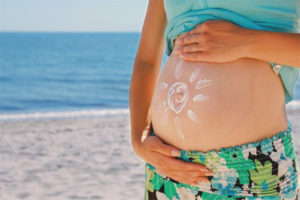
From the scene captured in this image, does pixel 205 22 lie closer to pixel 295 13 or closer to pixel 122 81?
Result: pixel 295 13

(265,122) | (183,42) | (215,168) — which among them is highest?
(183,42)

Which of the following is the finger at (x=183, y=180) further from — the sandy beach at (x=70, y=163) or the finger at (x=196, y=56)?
the sandy beach at (x=70, y=163)

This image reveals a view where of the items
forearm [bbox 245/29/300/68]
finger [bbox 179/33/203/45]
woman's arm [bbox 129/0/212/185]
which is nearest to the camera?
→ forearm [bbox 245/29/300/68]

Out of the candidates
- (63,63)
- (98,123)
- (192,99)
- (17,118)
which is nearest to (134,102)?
(192,99)

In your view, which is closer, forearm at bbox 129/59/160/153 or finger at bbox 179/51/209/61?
finger at bbox 179/51/209/61

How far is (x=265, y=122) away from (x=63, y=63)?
31.3 metres

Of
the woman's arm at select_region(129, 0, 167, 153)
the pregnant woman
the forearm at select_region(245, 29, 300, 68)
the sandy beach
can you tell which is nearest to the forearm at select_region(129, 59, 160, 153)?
the woman's arm at select_region(129, 0, 167, 153)

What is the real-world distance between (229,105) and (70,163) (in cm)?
425

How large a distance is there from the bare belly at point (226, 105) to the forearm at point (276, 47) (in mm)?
51

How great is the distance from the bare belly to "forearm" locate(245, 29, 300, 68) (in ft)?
0.17

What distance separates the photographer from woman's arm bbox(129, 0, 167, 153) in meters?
1.38

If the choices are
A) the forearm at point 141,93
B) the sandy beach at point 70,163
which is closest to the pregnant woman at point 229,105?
the forearm at point 141,93

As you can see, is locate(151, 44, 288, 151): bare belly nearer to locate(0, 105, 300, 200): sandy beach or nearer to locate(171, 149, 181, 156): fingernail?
locate(171, 149, 181, 156): fingernail

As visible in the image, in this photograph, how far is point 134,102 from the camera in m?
1.38
